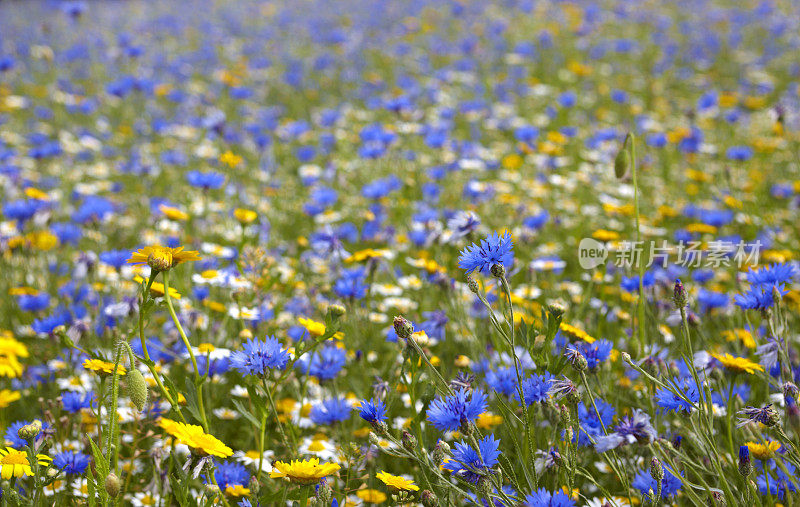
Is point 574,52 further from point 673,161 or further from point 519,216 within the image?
point 519,216

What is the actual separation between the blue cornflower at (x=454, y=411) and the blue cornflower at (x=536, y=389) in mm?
125

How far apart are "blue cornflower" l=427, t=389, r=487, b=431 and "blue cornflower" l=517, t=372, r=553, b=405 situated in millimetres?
125

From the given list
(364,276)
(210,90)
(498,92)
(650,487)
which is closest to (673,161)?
(498,92)

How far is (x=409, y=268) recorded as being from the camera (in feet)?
9.65

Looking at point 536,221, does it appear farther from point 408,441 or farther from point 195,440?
point 195,440

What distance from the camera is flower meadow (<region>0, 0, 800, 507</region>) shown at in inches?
47.1

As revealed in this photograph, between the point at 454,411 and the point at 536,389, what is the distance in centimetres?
19

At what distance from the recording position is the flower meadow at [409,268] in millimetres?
1195

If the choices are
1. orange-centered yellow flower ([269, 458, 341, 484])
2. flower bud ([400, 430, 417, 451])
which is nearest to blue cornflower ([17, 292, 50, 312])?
orange-centered yellow flower ([269, 458, 341, 484])

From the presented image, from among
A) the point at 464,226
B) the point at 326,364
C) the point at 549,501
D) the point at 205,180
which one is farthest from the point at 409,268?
the point at 549,501

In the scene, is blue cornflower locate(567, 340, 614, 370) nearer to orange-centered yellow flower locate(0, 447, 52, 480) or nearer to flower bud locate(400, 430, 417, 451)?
flower bud locate(400, 430, 417, 451)

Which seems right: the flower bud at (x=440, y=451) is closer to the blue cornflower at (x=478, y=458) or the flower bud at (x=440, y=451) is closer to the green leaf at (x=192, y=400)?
the blue cornflower at (x=478, y=458)

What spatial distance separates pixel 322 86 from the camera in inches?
249

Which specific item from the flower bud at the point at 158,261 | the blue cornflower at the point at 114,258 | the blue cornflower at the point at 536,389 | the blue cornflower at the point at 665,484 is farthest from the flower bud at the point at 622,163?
the blue cornflower at the point at 114,258
